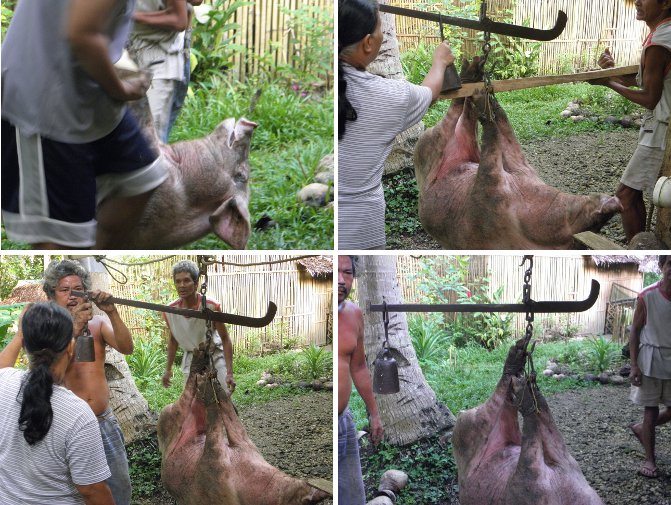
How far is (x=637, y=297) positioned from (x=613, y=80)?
64cm

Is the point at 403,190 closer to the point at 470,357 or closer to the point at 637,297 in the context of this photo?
the point at 470,357

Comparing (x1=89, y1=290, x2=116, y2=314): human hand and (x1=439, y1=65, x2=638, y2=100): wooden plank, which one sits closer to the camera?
(x1=439, y1=65, x2=638, y2=100): wooden plank

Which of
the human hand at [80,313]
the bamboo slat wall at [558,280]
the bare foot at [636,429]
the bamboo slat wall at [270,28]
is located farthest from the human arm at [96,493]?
the bare foot at [636,429]

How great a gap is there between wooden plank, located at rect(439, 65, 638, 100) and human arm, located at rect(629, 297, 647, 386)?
66 centimetres

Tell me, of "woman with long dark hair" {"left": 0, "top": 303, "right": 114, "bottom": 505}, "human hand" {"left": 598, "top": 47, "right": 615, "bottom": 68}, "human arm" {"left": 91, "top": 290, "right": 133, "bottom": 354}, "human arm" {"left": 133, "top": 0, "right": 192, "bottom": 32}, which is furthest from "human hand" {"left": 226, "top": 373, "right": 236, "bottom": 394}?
"human hand" {"left": 598, "top": 47, "right": 615, "bottom": 68}

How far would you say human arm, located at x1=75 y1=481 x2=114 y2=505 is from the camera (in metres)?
2.12

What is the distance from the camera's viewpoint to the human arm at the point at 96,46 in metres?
1.90

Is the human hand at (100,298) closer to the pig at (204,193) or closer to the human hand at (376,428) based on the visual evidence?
the pig at (204,193)

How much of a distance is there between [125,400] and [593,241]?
5.10ft

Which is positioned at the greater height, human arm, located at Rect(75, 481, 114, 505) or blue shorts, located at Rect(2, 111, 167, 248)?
blue shorts, located at Rect(2, 111, 167, 248)

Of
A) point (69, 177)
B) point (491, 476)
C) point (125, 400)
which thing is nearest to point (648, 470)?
point (491, 476)

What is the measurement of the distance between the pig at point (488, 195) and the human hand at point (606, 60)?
0.33 meters

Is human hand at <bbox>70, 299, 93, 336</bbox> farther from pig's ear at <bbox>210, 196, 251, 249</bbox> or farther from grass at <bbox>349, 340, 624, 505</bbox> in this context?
grass at <bbox>349, 340, 624, 505</bbox>

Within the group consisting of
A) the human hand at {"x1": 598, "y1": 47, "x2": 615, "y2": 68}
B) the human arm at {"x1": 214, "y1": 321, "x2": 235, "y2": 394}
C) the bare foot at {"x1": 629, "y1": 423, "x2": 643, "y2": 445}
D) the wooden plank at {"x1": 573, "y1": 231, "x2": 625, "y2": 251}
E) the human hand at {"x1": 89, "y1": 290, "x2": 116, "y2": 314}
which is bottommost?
the bare foot at {"x1": 629, "y1": 423, "x2": 643, "y2": 445}
